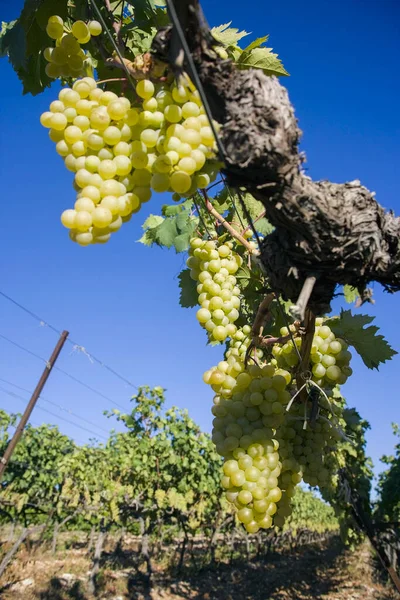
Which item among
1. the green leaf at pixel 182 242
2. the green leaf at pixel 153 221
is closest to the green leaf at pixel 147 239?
the green leaf at pixel 153 221

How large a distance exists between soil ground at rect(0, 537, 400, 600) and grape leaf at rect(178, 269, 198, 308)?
373 inches

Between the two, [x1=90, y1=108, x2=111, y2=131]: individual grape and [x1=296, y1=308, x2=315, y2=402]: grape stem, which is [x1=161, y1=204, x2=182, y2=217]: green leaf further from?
[x1=90, y1=108, x2=111, y2=131]: individual grape

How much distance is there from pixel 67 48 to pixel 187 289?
1.86 m

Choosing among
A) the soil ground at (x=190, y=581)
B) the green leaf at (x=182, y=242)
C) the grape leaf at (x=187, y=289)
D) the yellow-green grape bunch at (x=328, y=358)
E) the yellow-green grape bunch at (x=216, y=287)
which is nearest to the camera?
the yellow-green grape bunch at (x=328, y=358)

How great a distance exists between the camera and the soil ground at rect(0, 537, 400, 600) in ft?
33.4

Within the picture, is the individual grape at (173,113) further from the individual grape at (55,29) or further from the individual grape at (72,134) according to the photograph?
the individual grape at (55,29)

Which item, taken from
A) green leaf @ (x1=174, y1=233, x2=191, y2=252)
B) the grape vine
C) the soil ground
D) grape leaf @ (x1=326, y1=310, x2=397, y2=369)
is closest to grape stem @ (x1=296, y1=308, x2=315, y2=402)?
the grape vine

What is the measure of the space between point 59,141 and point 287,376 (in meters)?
1.28

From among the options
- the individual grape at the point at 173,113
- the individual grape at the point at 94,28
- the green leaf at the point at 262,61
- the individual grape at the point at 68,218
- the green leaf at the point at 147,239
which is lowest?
the individual grape at the point at 68,218

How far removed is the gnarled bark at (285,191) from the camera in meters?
1.06

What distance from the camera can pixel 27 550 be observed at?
15.0 meters

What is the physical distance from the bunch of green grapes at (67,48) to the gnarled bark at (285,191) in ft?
1.53

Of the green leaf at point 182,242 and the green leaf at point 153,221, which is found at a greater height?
the green leaf at point 153,221

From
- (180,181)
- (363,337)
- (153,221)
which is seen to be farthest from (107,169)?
(153,221)
